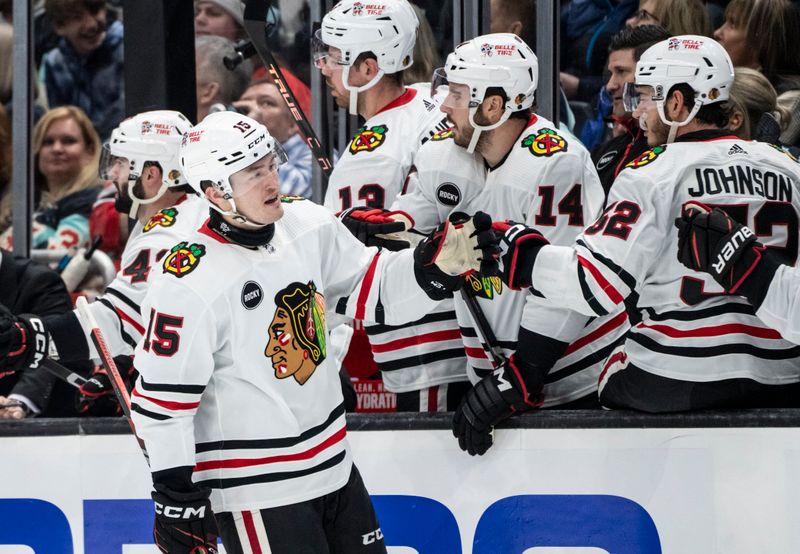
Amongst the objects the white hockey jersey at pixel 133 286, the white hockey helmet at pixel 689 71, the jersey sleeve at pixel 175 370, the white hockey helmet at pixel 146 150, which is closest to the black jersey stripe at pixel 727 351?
the white hockey helmet at pixel 689 71

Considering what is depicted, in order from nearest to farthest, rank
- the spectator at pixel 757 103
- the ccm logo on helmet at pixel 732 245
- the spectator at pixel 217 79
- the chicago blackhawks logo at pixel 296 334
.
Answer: the chicago blackhawks logo at pixel 296 334 → the ccm logo on helmet at pixel 732 245 → the spectator at pixel 757 103 → the spectator at pixel 217 79

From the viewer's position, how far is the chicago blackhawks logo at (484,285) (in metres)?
3.35

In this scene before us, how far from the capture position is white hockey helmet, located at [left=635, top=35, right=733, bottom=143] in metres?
3.17

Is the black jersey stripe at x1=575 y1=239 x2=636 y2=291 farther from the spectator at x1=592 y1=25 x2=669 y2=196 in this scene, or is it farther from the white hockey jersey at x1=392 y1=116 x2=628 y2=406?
the spectator at x1=592 y1=25 x2=669 y2=196

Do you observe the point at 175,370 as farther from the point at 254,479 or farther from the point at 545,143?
the point at 545,143

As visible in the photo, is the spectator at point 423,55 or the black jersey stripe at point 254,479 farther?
the spectator at point 423,55

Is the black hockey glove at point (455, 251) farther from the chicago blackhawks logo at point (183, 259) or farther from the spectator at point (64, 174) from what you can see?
the spectator at point (64, 174)

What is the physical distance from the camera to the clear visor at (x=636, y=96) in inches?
128

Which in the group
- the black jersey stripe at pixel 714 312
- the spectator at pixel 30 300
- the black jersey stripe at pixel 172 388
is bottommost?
the spectator at pixel 30 300

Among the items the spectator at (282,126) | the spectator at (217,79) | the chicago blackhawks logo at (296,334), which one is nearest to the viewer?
the chicago blackhawks logo at (296,334)

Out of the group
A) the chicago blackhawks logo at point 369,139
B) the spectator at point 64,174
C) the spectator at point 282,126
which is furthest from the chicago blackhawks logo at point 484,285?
the spectator at point 64,174

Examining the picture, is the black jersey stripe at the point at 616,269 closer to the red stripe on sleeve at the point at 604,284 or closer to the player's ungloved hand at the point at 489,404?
the red stripe on sleeve at the point at 604,284

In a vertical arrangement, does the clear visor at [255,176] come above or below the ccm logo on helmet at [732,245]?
above

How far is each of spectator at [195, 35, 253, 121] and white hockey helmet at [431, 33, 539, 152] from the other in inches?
75.6
